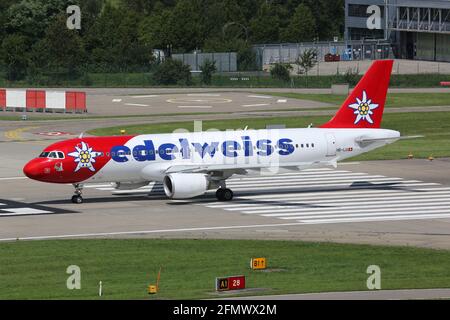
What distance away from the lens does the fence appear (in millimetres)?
173625

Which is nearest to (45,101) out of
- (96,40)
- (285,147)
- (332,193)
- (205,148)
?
(96,40)

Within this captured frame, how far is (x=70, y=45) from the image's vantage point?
161 m

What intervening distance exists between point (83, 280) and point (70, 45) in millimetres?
122564

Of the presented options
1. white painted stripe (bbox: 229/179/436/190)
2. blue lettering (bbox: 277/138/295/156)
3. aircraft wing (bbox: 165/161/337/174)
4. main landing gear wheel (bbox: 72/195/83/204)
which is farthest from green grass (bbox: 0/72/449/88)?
aircraft wing (bbox: 165/161/337/174)

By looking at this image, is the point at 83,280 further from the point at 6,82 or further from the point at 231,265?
the point at 6,82

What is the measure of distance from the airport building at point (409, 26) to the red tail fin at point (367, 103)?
106669 millimetres

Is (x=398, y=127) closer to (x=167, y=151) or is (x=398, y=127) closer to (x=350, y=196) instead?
(x=350, y=196)

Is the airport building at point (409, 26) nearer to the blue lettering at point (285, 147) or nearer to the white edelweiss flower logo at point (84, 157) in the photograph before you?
the blue lettering at point (285, 147)

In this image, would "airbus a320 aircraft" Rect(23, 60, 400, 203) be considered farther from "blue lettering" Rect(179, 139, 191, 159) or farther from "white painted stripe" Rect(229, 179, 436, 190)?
"white painted stripe" Rect(229, 179, 436, 190)

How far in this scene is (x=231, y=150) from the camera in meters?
64.5

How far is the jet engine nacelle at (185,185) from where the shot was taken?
202ft

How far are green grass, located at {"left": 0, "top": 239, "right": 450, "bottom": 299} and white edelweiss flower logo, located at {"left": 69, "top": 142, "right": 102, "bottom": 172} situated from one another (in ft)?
36.0

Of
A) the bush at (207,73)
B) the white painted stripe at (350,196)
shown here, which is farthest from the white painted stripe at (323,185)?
the bush at (207,73)
